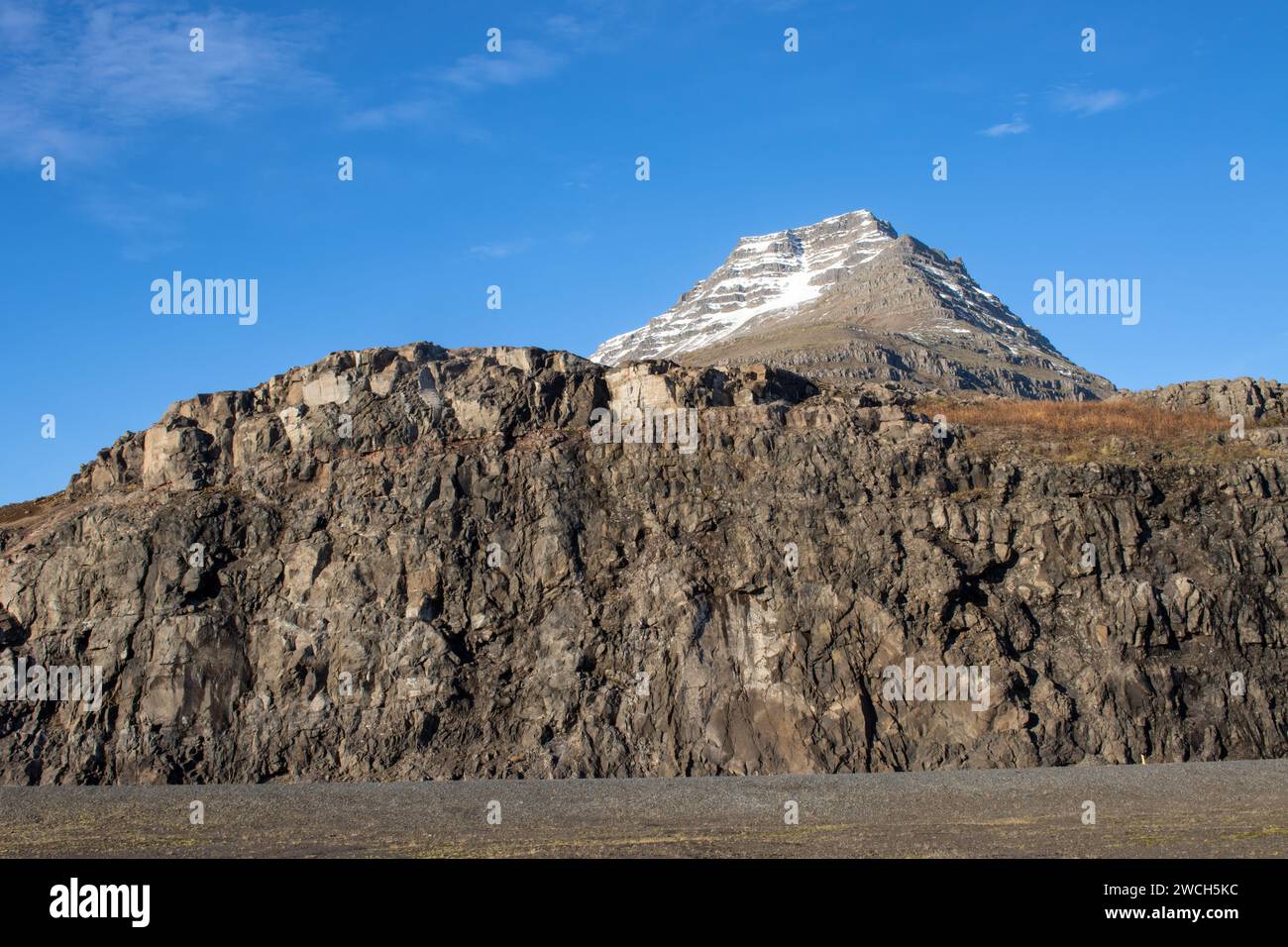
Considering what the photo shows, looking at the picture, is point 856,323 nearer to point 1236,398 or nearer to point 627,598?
point 1236,398

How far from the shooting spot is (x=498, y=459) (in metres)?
46.7

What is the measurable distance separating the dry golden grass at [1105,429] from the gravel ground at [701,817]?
13.9 metres

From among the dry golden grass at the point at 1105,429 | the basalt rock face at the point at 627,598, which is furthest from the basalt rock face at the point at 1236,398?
the basalt rock face at the point at 627,598

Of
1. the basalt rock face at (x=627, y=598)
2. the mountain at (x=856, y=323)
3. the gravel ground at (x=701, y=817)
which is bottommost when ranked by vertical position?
the gravel ground at (x=701, y=817)

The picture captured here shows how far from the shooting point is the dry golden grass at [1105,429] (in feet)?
153

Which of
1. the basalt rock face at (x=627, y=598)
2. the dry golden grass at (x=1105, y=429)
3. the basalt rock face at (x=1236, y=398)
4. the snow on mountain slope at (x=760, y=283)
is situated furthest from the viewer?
the snow on mountain slope at (x=760, y=283)

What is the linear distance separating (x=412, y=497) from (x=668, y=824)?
20700 mm

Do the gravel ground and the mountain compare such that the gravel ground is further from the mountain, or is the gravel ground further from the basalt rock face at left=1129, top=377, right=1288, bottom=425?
the mountain

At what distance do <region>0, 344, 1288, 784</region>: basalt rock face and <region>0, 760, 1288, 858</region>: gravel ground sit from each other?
8.59 feet

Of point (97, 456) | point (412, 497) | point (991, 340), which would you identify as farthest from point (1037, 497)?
point (991, 340)

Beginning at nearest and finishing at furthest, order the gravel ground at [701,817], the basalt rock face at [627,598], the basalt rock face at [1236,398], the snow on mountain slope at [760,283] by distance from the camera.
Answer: the gravel ground at [701,817] < the basalt rock face at [627,598] < the basalt rock face at [1236,398] < the snow on mountain slope at [760,283]

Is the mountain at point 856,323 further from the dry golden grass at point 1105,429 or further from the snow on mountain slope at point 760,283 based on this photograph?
the dry golden grass at point 1105,429

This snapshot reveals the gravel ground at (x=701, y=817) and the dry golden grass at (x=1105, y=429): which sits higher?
the dry golden grass at (x=1105, y=429)
